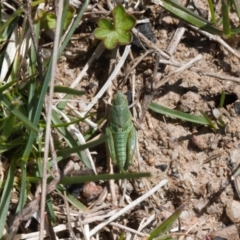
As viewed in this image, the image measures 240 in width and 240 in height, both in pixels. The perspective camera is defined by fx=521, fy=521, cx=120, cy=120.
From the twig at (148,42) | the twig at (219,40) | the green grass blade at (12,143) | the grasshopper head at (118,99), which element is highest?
the twig at (219,40)

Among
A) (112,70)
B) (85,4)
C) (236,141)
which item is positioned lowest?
(236,141)

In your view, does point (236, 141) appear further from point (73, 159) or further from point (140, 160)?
point (73, 159)

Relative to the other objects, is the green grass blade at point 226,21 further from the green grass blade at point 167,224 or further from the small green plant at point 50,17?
the green grass blade at point 167,224

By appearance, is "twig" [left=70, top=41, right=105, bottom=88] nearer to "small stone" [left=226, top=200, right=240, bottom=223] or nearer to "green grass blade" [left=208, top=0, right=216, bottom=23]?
"green grass blade" [left=208, top=0, right=216, bottom=23]

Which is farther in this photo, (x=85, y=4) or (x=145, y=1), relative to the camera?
(x=145, y=1)

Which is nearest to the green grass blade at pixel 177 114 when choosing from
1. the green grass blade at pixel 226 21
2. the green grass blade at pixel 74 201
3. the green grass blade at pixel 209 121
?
the green grass blade at pixel 209 121

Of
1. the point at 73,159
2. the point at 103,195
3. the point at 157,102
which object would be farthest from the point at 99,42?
the point at 103,195

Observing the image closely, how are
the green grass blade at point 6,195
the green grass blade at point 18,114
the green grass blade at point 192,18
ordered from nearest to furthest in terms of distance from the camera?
the green grass blade at point 18,114 < the green grass blade at point 6,195 < the green grass blade at point 192,18

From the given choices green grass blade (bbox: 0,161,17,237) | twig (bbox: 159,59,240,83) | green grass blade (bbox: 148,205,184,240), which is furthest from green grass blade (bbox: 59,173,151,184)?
twig (bbox: 159,59,240,83)
